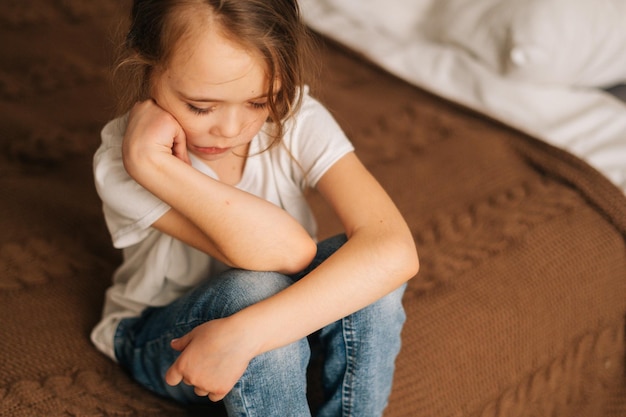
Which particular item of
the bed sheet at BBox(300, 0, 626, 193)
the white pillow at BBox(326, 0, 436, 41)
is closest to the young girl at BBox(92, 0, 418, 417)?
the bed sheet at BBox(300, 0, 626, 193)

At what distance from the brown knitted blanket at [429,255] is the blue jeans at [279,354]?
7cm

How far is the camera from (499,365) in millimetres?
1055

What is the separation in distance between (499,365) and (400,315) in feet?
0.90

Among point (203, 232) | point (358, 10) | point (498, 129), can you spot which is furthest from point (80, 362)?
point (358, 10)

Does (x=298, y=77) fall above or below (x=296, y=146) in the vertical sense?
above

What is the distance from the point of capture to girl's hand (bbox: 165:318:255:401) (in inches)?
29.5

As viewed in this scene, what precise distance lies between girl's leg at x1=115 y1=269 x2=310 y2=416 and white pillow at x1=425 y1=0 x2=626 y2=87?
85 centimetres

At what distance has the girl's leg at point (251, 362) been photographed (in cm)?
78

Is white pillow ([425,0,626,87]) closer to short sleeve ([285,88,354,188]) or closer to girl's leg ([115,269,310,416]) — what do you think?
short sleeve ([285,88,354,188])

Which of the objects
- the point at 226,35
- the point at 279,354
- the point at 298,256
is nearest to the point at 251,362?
the point at 279,354

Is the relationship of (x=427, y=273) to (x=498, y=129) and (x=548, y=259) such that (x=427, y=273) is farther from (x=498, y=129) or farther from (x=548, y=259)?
(x=498, y=129)

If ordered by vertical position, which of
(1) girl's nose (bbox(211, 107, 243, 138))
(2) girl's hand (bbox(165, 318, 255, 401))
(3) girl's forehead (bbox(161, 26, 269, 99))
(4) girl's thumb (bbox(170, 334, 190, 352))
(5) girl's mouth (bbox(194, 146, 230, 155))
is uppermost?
(3) girl's forehead (bbox(161, 26, 269, 99))

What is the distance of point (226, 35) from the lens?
2.44 ft

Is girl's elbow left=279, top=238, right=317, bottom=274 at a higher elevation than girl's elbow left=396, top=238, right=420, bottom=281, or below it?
below
